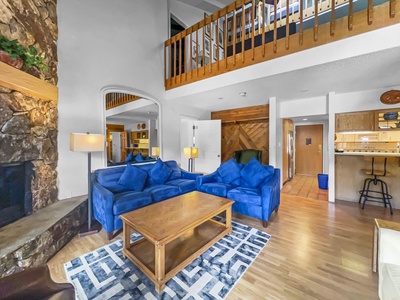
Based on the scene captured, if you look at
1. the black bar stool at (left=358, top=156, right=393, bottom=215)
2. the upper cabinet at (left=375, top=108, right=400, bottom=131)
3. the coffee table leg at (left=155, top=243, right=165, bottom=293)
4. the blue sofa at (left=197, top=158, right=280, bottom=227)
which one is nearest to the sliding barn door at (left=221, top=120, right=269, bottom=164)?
the blue sofa at (left=197, top=158, right=280, bottom=227)

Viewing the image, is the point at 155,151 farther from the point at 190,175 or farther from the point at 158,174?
the point at 190,175

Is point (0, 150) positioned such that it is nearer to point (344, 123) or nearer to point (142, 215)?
point (142, 215)

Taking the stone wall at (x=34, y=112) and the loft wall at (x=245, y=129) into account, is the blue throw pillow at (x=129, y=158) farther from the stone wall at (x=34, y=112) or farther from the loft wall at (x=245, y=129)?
the loft wall at (x=245, y=129)

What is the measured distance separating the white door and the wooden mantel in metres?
3.45

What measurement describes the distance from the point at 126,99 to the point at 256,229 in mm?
3339

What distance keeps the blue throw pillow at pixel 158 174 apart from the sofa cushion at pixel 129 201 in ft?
1.99

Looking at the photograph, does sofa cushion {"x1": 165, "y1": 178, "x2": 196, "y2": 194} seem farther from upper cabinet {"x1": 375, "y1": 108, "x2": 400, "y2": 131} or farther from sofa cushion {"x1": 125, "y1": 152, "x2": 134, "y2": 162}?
upper cabinet {"x1": 375, "y1": 108, "x2": 400, "y2": 131}

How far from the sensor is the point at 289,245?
2133 millimetres

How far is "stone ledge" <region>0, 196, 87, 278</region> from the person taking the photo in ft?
4.87

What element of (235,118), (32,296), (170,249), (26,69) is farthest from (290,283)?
(235,118)

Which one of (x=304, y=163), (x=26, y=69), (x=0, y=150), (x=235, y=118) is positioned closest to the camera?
(x=0, y=150)

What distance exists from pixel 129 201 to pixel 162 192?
65 cm

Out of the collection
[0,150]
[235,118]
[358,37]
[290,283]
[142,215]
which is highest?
[358,37]

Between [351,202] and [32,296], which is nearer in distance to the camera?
[32,296]
